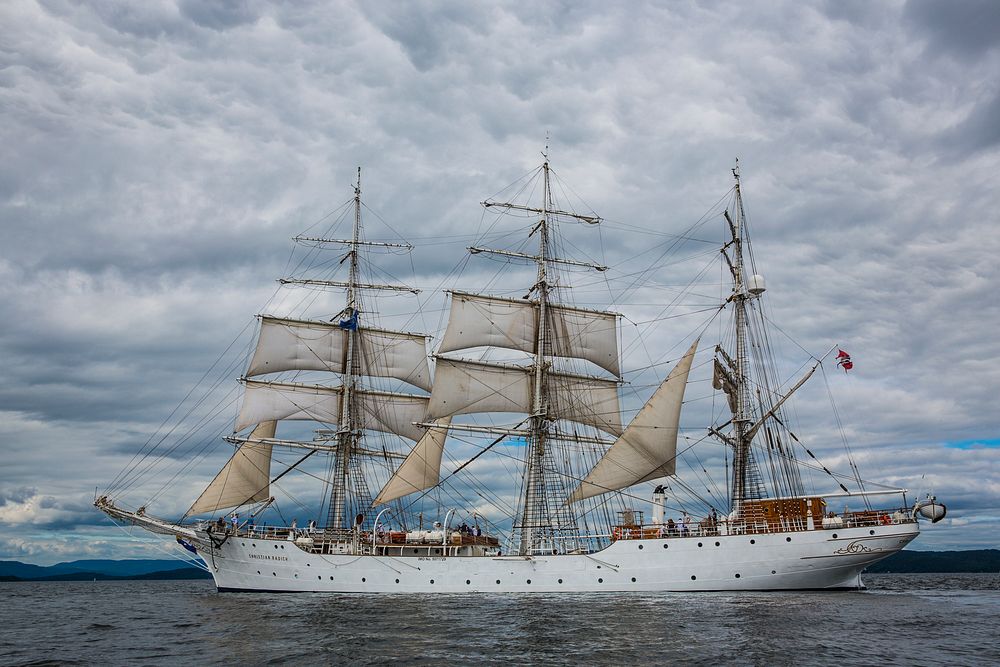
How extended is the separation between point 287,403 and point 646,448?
29529mm

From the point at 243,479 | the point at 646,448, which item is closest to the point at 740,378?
the point at 646,448

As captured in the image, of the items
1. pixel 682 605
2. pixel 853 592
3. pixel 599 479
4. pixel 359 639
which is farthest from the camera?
pixel 599 479

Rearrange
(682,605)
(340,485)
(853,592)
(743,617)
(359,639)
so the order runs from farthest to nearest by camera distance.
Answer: (340,485) → (853,592) → (682,605) → (743,617) → (359,639)

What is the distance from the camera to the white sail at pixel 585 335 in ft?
208

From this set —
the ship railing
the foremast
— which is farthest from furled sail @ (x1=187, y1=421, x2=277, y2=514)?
the ship railing

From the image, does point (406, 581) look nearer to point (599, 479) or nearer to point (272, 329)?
point (599, 479)

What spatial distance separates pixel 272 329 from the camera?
212 ft

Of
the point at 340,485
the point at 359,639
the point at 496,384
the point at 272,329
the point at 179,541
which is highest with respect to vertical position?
the point at 272,329

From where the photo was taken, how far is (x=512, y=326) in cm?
6288

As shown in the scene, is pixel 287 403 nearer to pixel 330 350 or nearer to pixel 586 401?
pixel 330 350

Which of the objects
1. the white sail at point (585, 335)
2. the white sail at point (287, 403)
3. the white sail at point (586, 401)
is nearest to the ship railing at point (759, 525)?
the white sail at point (586, 401)

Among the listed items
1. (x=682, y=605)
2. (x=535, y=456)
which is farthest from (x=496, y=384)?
(x=682, y=605)

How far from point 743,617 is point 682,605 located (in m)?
5.70

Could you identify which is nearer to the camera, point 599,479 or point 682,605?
point 682,605
